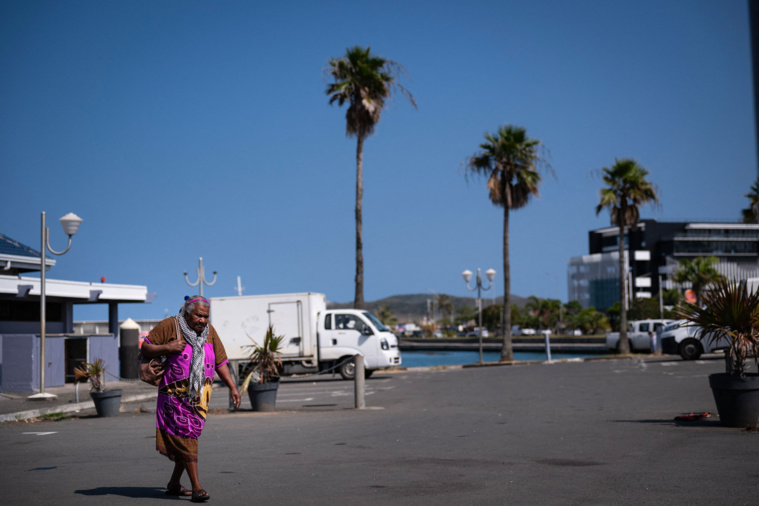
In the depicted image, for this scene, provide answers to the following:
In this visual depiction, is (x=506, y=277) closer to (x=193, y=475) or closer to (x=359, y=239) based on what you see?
(x=359, y=239)

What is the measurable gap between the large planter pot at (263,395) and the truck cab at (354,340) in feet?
35.1

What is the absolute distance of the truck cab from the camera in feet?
86.8

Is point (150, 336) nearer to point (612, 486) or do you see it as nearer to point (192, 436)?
point (192, 436)

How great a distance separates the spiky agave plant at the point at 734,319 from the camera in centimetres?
1077

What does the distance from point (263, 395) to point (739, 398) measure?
29.0 ft

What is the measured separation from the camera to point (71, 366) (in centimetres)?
2689

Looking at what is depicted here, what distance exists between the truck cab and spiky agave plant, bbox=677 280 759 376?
52.4ft

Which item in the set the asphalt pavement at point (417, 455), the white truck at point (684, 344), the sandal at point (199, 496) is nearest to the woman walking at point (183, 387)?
the sandal at point (199, 496)

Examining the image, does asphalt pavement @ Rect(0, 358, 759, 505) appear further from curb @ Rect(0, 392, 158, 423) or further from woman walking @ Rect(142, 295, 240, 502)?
curb @ Rect(0, 392, 158, 423)

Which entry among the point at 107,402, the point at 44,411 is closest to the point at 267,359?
the point at 107,402

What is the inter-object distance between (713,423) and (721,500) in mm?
5880

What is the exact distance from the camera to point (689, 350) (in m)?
32.2

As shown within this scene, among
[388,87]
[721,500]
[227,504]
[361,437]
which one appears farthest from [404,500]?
[388,87]

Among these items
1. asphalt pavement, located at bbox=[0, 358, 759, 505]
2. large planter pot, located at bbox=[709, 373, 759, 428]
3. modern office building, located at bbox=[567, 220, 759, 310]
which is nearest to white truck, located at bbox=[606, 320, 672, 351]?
asphalt pavement, located at bbox=[0, 358, 759, 505]
